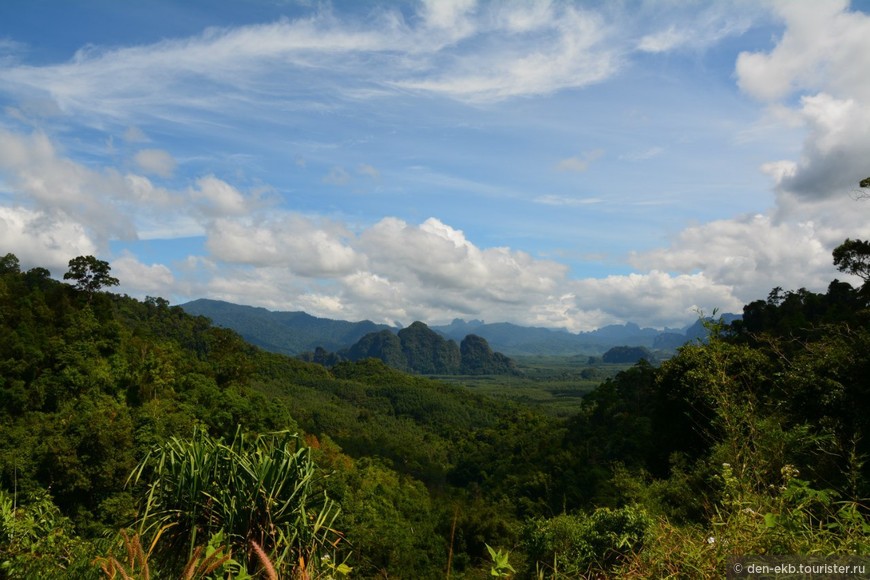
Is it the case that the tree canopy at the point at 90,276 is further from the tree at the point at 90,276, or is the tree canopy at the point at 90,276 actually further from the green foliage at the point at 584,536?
the green foliage at the point at 584,536

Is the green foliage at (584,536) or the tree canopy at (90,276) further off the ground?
the tree canopy at (90,276)

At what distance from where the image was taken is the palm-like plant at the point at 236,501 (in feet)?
14.4

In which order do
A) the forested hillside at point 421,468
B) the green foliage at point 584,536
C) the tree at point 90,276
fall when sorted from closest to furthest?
the forested hillside at point 421,468 < the green foliage at point 584,536 < the tree at point 90,276

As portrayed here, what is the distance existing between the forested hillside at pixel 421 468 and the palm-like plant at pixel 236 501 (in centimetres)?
2

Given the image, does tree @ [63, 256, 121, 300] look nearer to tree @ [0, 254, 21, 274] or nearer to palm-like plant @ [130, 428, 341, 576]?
tree @ [0, 254, 21, 274]

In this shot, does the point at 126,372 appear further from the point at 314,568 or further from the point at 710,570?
the point at 710,570

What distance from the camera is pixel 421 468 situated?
5738cm

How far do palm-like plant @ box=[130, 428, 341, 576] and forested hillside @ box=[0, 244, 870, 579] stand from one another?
2cm

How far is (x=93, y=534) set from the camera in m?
18.7

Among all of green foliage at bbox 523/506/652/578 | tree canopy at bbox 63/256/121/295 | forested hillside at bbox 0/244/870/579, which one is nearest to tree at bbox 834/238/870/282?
forested hillside at bbox 0/244/870/579

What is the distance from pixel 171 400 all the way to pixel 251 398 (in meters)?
4.90

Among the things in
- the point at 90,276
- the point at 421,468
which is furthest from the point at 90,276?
the point at 421,468

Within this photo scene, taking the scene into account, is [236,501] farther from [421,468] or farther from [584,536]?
[421,468]

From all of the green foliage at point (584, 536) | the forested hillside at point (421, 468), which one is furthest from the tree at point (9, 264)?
the green foliage at point (584, 536)
